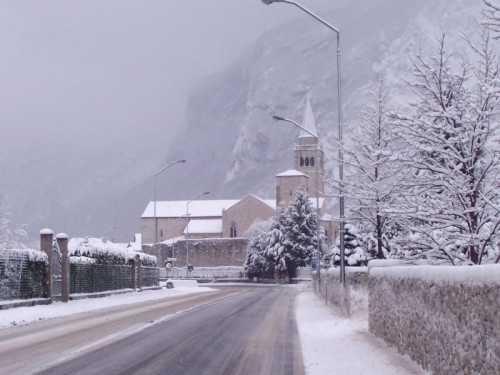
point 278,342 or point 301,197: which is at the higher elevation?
point 301,197

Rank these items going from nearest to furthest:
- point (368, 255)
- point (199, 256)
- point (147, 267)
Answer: point (368, 255) → point (147, 267) → point (199, 256)

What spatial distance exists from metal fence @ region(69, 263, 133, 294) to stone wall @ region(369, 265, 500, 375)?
918 inches

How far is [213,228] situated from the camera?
485 feet

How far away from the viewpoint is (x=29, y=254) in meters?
28.2

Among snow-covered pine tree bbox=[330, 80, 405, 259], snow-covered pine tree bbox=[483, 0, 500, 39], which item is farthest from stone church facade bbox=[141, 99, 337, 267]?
snow-covered pine tree bbox=[483, 0, 500, 39]

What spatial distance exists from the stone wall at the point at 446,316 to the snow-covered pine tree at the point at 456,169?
2176 millimetres

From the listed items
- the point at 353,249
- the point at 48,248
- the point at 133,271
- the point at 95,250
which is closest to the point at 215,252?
the point at 133,271

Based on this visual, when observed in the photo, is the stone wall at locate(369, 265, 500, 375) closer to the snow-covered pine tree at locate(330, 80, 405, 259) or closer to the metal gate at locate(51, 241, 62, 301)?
the snow-covered pine tree at locate(330, 80, 405, 259)

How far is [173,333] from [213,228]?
131 metres

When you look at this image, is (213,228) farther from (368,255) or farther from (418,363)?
(418,363)

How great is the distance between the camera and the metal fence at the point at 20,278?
25.7 meters

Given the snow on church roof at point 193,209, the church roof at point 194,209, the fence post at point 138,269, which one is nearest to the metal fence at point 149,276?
the fence post at point 138,269

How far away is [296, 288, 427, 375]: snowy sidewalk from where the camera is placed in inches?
431

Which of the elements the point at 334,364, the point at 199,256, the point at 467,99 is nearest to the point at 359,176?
the point at 467,99
